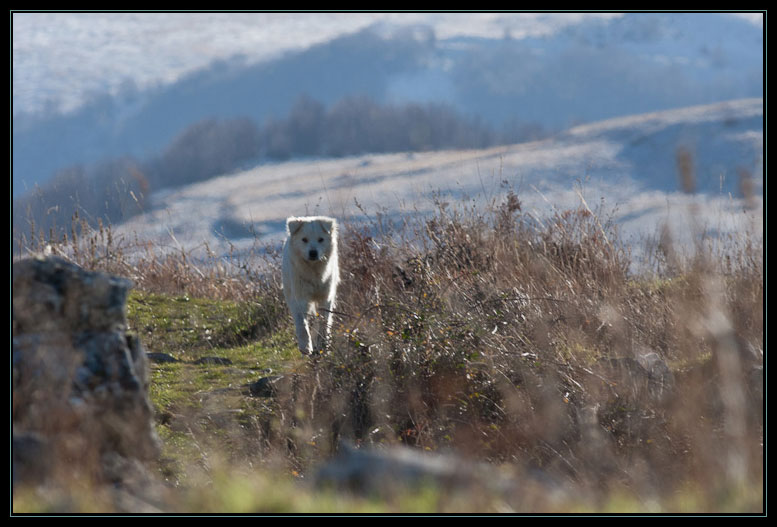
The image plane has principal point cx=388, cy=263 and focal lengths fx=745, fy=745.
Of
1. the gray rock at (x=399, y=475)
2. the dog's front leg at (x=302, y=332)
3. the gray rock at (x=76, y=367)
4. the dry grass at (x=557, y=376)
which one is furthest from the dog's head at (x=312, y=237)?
the gray rock at (x=399, y=475)

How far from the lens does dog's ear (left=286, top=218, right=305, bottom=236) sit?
8.20 m

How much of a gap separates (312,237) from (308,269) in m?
0.38

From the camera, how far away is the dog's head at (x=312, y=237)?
793cm

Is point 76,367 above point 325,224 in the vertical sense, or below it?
below

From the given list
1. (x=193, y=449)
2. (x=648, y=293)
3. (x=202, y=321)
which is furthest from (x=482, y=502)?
(x=202, y=321)

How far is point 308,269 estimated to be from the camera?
8219 mm

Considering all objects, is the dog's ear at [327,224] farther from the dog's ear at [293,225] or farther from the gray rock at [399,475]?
the gray rock at [399,475]

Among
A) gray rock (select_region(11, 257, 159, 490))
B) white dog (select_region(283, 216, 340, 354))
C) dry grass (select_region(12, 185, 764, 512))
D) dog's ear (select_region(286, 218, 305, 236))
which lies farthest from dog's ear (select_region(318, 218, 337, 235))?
gray rock (select_region(11, 257, 159, 490))

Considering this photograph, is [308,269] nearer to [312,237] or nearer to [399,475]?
[312,237]

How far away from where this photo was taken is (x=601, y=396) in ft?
17.4

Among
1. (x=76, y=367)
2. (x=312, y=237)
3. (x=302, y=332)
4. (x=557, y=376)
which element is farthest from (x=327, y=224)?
(x=76, y=367)

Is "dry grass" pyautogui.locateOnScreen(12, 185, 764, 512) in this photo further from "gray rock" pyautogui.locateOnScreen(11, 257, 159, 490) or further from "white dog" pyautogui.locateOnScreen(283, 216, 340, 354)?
"gray rock" pyautogui.locateOnScreen(11, 257, 159, 490)

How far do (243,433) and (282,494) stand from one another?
3087 millimetres

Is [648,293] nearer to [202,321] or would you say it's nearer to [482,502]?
[482,502]
